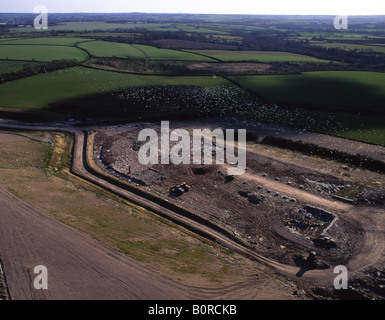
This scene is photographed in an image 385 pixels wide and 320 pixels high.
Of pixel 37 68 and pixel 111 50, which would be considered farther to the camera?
pixel 111 50

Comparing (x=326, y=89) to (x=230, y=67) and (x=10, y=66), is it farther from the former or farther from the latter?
(x=10, y=66)

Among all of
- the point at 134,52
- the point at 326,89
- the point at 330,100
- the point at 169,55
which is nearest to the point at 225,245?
the point at 330,100

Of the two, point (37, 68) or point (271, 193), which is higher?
point (37, 68)

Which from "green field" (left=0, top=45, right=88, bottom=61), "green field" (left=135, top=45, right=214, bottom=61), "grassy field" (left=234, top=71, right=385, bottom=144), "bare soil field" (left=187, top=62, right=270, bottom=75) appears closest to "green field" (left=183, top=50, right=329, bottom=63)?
"green field" (left=135, top=45, right=214, bottom=61)

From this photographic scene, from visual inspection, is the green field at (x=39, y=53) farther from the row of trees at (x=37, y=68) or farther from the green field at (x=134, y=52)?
the row of trees at (x=37, y=68)

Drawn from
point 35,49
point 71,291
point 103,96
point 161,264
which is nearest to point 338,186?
point 161,264

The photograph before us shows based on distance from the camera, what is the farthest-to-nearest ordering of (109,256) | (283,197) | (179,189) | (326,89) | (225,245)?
(326,89) → (179,189) → (283,197) → (225,245) → (109,256)

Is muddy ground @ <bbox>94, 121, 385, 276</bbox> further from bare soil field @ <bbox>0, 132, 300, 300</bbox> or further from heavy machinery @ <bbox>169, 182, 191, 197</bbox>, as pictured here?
bare soil field @ <bbox>0, 132, 300, 300</bbox>

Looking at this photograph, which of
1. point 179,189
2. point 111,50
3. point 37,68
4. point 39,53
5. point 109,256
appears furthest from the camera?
point 111,50
